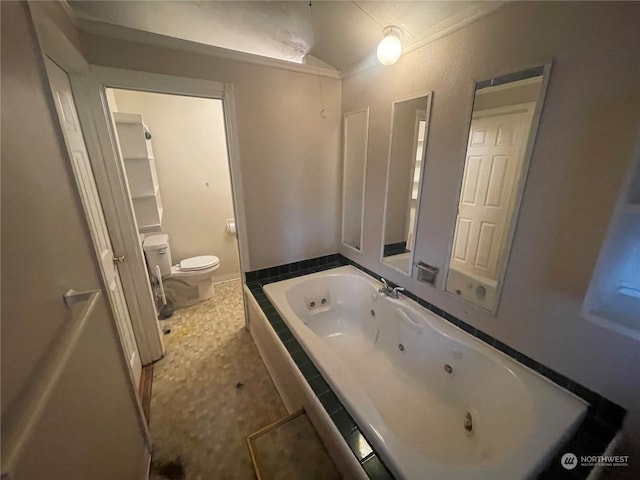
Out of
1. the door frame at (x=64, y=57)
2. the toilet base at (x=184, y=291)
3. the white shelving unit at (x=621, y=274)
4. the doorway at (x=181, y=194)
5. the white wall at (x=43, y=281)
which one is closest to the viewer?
the white wall at (x=43, y=281)

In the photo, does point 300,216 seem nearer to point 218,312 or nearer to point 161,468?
point 218,312

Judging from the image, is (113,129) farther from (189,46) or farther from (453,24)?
(453,24)

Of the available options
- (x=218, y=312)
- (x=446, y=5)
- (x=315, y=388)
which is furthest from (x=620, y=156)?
(x=218, y=312)

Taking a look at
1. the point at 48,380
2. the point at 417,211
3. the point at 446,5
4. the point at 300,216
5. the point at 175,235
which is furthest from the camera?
the point at 175,235

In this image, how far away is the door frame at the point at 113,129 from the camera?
4.64 feet

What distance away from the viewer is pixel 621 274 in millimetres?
889

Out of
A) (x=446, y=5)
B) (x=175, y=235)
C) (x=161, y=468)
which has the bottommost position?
(x=161, y=468)

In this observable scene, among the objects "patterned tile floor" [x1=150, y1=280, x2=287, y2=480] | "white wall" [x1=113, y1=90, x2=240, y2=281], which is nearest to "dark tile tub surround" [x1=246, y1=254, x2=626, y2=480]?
"patterned tile floor" [x1=150, y1=280, x2=287, y2=480]

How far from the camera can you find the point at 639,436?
3.07ft

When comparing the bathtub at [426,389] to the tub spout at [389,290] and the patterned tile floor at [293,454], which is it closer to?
the tub spout at [389,290]

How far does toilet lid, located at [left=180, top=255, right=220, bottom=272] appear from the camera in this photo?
268cm

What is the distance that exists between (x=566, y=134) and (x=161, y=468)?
2.41 metres

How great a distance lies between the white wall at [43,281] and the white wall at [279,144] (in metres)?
0.96

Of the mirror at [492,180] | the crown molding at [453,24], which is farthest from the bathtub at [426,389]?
the crown molding at [453,24]
